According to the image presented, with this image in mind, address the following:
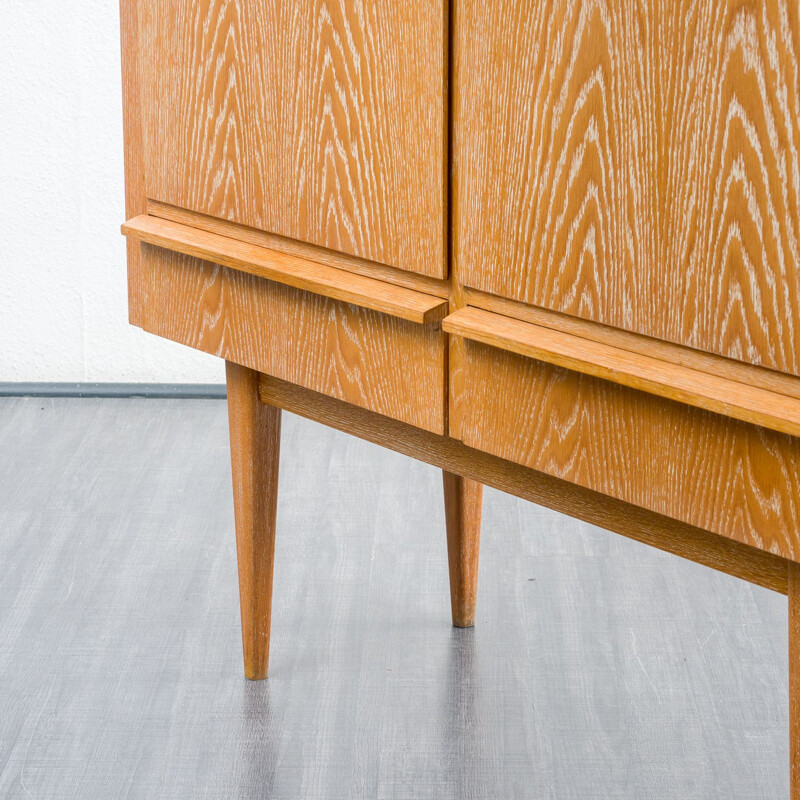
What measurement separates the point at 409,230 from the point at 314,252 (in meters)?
0.11

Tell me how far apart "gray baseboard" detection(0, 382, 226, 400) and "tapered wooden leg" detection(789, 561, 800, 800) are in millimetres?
1378

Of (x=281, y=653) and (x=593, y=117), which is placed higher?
(x=593, y=117)

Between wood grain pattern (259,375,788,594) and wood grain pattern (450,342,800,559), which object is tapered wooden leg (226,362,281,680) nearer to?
wood grain pattern (259,375,788,594)

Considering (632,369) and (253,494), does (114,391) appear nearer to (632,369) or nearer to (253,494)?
(253,494)

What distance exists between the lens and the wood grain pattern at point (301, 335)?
0.88 m

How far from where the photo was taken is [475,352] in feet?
2.74

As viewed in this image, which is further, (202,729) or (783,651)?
(783,651)

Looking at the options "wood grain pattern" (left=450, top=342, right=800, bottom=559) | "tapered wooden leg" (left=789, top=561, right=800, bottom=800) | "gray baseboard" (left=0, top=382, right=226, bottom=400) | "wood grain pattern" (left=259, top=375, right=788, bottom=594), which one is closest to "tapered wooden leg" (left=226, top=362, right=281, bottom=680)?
"wood grain pattern" (left=259, top=375, right=788, bottom=594)

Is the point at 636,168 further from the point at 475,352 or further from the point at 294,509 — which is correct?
the point at 294,509

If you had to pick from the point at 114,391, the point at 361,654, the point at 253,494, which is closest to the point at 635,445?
the point at 253,494

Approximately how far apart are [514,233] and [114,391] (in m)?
1.37

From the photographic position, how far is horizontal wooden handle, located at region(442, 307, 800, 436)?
672mm

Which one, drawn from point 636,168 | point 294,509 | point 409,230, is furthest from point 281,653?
point 636,168

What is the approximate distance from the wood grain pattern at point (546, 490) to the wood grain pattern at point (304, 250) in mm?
148
